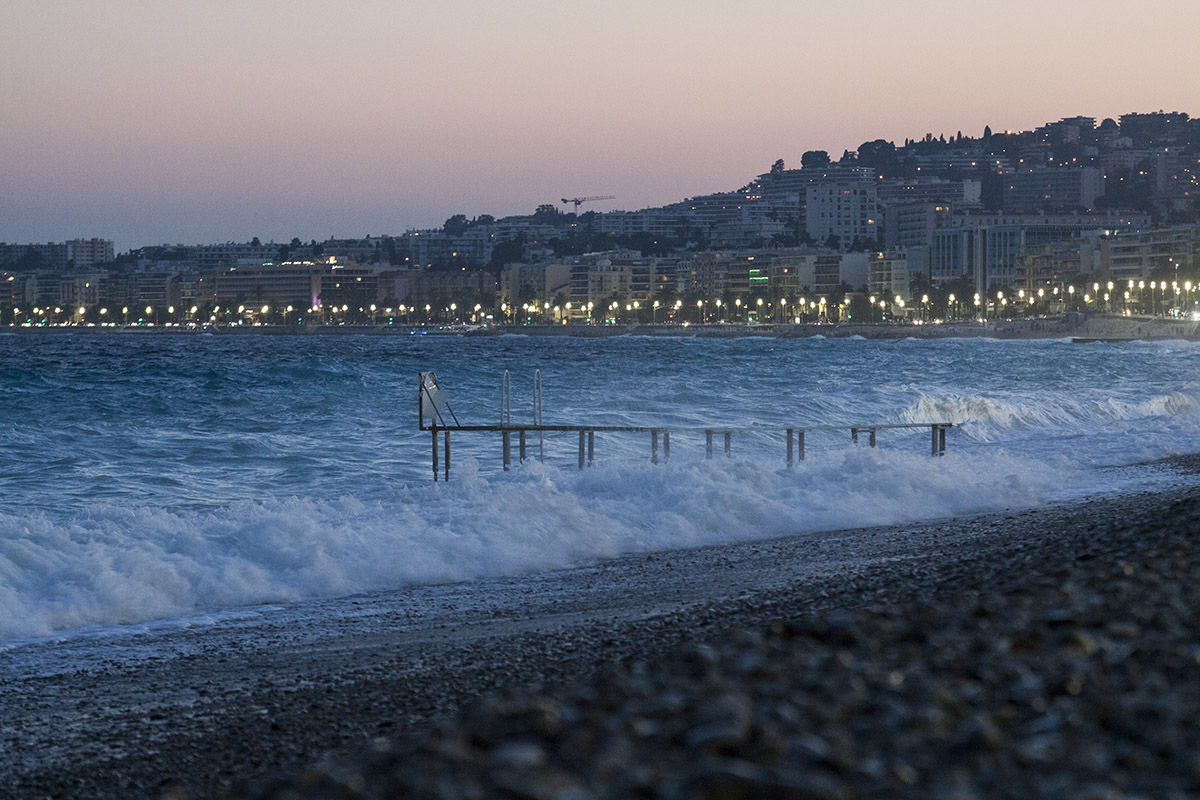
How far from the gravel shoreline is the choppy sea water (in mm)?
1180

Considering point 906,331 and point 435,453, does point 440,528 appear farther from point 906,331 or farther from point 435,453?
point 906,331

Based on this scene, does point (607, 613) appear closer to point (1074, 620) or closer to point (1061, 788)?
point (1074, 620)

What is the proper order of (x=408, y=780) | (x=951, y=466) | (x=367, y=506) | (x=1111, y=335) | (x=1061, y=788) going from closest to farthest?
(x=1061, y=788) < (x=408, y=780) < (x=367, y=506) < (x=951, y=466) < (x=1111, y=335)

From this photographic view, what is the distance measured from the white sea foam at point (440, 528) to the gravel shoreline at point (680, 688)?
795mm

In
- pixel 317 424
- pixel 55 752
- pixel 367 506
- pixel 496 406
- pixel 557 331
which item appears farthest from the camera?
pixel 557 331

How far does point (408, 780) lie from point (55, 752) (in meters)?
3.26

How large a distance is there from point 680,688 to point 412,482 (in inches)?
573

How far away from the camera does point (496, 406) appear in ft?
124

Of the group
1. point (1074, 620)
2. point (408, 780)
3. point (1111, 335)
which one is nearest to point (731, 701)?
point (408, 780)

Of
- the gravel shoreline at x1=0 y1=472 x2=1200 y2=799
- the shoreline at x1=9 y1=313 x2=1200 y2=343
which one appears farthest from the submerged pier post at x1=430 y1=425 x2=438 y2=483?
the shoreline at x1=9 y1=313 x2=1200 y2=343

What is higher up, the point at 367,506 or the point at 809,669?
the point at 809,669

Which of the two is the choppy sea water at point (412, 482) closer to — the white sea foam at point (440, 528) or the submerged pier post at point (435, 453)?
the white sea foam at point (440, 528)

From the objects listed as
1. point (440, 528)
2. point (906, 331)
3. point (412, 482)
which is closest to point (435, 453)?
point (412, 482)

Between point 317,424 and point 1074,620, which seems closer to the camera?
point 1074,620
